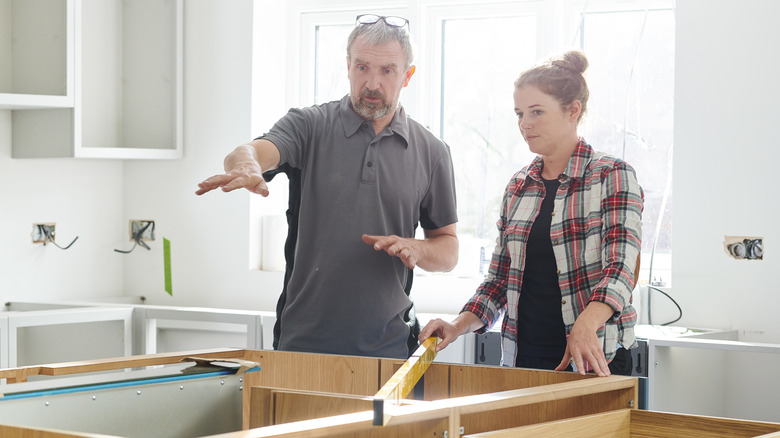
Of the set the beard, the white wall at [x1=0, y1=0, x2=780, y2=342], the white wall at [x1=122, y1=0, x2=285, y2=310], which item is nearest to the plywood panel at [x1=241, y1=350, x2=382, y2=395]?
the beard

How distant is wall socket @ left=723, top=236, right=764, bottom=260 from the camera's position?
109 inches

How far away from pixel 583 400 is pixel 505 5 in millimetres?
2212

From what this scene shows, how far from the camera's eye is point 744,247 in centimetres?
280

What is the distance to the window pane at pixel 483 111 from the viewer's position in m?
3.36

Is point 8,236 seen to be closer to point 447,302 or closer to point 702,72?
point 447,302

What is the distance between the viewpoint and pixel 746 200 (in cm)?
→ 280

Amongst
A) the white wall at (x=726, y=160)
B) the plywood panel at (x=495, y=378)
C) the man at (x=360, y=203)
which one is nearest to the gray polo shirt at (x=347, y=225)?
the man at (x=360, y=203)

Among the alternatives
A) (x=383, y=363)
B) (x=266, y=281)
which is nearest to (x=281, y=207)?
(x=266, y=281)

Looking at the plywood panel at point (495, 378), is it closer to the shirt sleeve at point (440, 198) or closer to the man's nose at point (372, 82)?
the shirt sleeve at point (440, 198)

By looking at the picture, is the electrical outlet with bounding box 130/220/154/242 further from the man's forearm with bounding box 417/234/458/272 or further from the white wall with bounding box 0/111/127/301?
the man's forearm with bounding box 417/234/458/272

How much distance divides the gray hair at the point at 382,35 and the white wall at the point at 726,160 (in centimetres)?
136

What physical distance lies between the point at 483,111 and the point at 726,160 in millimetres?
957

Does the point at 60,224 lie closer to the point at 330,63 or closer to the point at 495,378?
the point at 330,63

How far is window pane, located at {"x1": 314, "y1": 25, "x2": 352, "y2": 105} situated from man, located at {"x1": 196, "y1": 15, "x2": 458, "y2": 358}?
171cm
